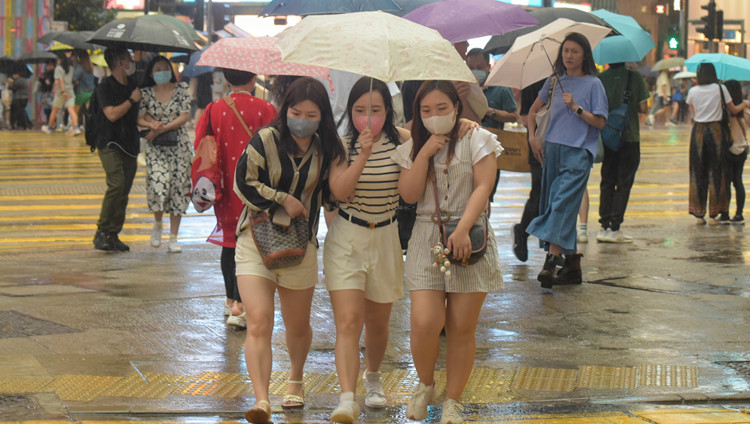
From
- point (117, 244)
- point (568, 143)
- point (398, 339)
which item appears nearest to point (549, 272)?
point (568, 143)

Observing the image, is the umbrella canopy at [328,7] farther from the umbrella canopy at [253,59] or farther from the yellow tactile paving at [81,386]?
the yellow tactile paving at [81,386]

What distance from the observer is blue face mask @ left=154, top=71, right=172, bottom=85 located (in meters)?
9.08

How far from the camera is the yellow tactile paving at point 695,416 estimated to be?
16.8 ft

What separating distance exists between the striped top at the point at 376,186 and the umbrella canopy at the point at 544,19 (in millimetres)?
5064

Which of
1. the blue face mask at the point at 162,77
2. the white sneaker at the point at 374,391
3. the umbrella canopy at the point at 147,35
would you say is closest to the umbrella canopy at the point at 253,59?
the white sneaker at the point at 374,391

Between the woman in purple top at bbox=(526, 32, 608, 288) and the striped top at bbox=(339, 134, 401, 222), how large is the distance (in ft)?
11.1

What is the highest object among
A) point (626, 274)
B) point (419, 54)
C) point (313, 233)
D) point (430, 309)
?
point (419, 54)

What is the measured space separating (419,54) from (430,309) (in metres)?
1.20

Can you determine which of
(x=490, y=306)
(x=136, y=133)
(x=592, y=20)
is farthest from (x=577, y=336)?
(x=136, y=133)

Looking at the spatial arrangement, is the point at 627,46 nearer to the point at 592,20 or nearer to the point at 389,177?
the point at 592,20

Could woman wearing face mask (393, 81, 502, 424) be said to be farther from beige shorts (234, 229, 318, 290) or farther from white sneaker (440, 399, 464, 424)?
beige shorts (234, 229, 318, 290)

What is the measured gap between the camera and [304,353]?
536cm

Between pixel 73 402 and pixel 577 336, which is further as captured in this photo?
pixel 577 336

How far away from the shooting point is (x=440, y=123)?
5.03 metres
